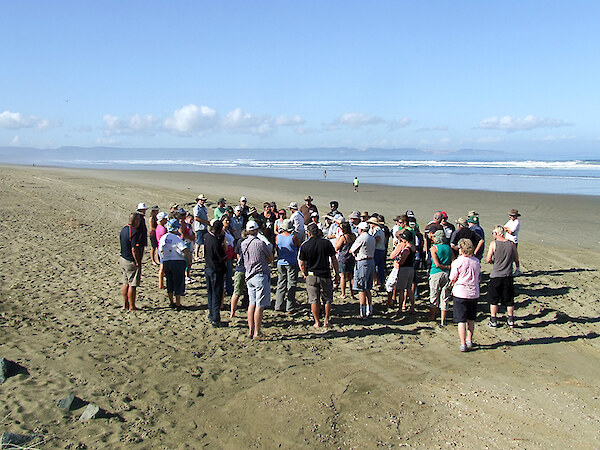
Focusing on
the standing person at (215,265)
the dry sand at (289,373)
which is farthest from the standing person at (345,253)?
the standing person at (215,265)

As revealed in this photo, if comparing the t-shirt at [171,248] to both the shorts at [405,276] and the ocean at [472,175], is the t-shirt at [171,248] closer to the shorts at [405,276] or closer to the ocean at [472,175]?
the shorts at [405,276]

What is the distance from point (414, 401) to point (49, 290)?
25.1 ft

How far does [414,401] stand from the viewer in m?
5.49

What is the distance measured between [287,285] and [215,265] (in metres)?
1.51

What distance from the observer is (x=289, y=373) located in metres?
6.07

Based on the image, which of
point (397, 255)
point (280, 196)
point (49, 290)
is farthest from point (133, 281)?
point (280, 196)

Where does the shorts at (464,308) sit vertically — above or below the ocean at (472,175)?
below

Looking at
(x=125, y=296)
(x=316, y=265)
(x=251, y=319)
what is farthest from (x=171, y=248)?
(x=316, y=265)

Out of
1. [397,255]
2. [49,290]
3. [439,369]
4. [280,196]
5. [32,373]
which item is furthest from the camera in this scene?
[280,196]

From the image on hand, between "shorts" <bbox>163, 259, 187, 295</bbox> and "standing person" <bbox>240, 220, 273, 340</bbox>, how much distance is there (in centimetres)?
172

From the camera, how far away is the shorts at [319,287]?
7469 millimetres

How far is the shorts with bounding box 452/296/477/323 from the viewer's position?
6.70 meters

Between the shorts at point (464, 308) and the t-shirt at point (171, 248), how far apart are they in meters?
4.73

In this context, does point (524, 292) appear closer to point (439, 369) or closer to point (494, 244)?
point (494, 244)
